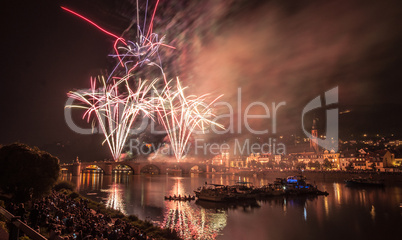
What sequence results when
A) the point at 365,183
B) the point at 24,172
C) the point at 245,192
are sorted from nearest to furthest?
the point at 24,172 < the point at 245,192 < the point at 365,183

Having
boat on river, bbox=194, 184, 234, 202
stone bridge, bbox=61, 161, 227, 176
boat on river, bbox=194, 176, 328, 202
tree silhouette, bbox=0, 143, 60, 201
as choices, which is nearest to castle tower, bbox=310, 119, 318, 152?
stone bridge, bbox=61, 161, 227, 176

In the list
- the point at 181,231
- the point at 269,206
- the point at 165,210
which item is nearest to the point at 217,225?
the point at 181,231

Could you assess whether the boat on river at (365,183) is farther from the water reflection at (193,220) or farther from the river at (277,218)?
the water reflection at (193,220)

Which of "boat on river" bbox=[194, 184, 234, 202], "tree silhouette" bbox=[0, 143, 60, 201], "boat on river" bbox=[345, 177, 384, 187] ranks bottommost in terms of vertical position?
"boat on river" bbox=[345, 177, 384, 187]

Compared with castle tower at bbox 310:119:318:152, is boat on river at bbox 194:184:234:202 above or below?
below

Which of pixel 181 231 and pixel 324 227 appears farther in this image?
pixel 324 227

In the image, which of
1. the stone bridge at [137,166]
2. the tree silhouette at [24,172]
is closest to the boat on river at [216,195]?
the tree silhouette at [24,172]

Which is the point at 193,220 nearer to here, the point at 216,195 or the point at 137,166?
the point at 216,195

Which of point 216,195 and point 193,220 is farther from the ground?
point 216,195

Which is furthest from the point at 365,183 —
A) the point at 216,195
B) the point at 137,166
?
the point at 137,166

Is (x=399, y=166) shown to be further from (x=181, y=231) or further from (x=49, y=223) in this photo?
(x=49, y=223)

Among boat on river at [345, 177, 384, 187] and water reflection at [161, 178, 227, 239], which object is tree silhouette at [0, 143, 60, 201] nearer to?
water reflection at [161, 178, 227, 239]
